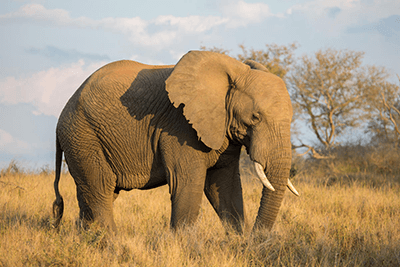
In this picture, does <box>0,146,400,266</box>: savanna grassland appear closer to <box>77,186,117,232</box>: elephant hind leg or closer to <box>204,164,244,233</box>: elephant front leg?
<box>204,164,244,233</box>: elephant front leg

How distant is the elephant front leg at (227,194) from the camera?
5.43 m

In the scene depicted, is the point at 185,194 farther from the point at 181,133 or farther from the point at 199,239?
the point at 181,133

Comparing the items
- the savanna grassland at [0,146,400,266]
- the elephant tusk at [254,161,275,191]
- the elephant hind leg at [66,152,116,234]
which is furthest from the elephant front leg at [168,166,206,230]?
the elephant hind leg at [66,152,116,234]

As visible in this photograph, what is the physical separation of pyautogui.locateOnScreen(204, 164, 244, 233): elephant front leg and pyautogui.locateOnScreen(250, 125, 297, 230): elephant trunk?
73 centimetres

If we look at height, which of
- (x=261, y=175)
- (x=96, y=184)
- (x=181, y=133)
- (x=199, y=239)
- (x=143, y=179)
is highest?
(x=181, y=133)

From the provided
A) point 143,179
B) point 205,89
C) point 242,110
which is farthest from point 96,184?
point 242,110

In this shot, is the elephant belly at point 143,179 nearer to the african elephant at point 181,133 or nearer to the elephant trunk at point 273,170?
the african elephant at point 181,133

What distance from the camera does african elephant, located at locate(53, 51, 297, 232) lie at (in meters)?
4.61

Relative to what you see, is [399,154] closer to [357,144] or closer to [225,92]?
[357,144]

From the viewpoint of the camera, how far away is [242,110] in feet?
15.2

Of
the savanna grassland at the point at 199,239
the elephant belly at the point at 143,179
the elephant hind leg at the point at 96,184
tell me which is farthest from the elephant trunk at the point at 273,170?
the elephant hind leg at the point at 96,184

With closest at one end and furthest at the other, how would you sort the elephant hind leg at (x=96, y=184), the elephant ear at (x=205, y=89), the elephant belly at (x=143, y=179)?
the elephant ear at (x=205, y=89)
the elephant belly at (x=143, y=179)
the elephant hind leg at (x=96, y=184)

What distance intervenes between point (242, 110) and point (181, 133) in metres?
0.74

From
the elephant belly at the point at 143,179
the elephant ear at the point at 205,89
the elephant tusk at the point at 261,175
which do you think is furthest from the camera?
the elephant belly at the point at 143,179
